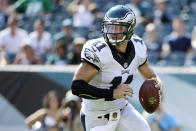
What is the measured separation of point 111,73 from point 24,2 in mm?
5780

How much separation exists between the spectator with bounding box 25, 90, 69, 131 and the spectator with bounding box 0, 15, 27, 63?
1506 mm

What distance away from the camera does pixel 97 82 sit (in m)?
5.22

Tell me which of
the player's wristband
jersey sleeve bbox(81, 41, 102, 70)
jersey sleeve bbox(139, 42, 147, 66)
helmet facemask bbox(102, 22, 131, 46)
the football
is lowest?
the football

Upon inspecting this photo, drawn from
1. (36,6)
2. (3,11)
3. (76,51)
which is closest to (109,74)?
(76,51)

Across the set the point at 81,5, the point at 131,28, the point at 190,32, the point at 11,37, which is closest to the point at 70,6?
the point at 81,5

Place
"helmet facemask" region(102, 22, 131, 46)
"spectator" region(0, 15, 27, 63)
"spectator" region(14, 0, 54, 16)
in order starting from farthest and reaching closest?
"spectator" region(14, 0, 54, 16) < "spectator" region(0, 15, 27, 63) < "helmet facemask" region(102, 22, 131, 46)

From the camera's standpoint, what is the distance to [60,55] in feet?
28.7

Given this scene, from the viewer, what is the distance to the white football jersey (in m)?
5.05

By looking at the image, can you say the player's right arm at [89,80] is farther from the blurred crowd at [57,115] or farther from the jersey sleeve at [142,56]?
the blurred crowd at [57,115]

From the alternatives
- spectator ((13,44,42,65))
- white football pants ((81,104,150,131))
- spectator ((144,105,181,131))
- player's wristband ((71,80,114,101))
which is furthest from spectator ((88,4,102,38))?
player's wristband ((71,80,114,101))

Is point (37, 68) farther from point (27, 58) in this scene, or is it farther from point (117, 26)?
point (117, 26)

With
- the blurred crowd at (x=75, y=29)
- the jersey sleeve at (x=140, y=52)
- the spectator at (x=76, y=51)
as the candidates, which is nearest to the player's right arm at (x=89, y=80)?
the jersey sleeve at (x=140, y=52)

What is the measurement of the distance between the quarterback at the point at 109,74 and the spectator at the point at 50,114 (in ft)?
8.81

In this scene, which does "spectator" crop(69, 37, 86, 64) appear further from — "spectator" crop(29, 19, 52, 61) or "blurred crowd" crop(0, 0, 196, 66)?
"spectator" crop(29, 19, 52, 61)
